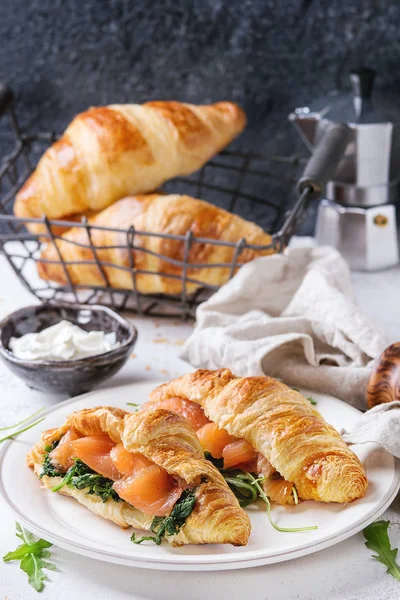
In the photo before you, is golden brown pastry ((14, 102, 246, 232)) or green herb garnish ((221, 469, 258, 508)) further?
golden brown pastry ((14, 102, 246, 232))

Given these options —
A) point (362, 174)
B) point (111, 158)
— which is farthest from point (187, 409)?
point (362, 174)

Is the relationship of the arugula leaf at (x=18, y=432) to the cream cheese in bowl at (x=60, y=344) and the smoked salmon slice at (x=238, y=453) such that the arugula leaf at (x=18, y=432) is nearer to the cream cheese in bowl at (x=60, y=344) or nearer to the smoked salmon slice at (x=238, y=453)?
the cream cheese in bowl at (x=60, y=344)

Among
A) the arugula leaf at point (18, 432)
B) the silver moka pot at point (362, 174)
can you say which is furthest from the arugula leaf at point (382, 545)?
the silver moka pot at point (362, 174)

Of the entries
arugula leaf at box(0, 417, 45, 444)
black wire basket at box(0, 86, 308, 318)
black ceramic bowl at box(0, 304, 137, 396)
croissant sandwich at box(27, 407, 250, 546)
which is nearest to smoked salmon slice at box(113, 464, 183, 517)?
→ croissant sandwich at box(27, 407, 250, 546)

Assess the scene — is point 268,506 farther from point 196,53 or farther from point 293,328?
point 196,53

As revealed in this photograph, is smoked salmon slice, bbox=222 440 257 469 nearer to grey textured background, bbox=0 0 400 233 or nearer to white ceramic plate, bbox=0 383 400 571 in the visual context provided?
white ceramic plate, bbox=0 383 400 571

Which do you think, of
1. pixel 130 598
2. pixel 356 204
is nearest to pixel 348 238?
pixel 356 204
